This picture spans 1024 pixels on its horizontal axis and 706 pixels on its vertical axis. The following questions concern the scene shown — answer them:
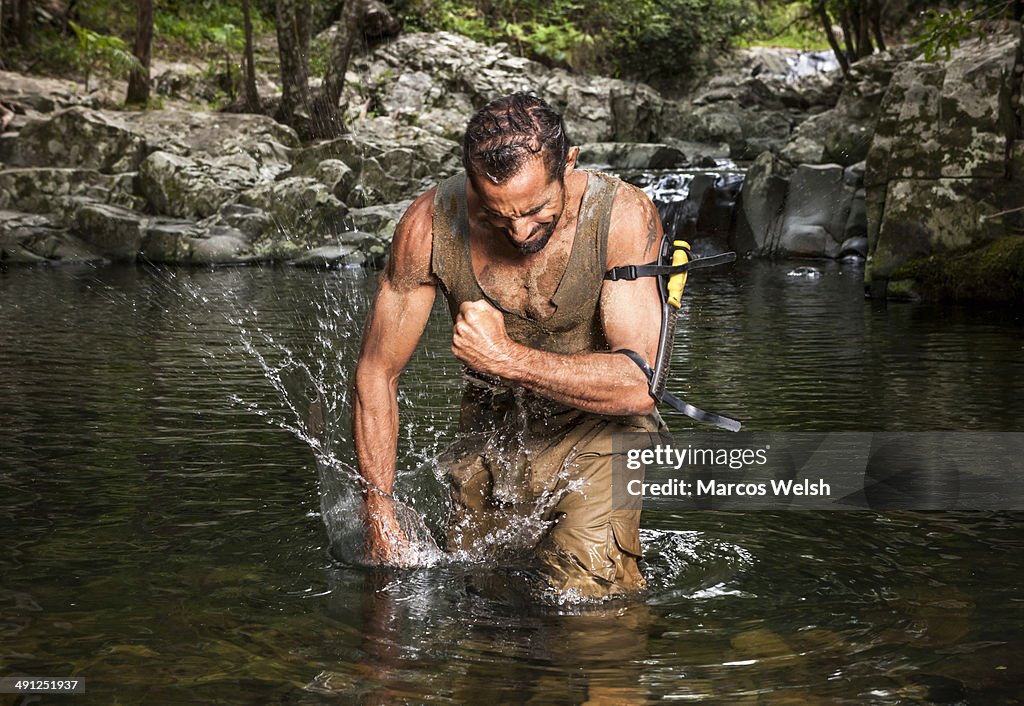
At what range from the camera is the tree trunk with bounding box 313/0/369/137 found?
23.6 meters

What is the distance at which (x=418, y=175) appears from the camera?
2236cm

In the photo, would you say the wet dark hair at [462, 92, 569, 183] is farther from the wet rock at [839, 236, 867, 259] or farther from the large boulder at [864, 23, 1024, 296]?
the wet rock at [839, 236, 867, 259]

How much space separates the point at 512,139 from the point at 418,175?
19.1 metres

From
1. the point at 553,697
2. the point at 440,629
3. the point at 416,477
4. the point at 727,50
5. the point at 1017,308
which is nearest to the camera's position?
the point at 553,697

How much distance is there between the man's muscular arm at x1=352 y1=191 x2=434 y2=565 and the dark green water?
513mm

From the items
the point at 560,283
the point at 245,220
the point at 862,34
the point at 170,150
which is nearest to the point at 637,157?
the point at 245,220

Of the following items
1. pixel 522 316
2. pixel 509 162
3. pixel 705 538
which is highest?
pixel 509 162

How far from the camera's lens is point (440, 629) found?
3865 millimetres

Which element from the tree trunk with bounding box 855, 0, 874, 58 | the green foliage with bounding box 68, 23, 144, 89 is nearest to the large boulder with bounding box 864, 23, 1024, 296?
the tree trunk with bounding box 855, 0, 874, 58

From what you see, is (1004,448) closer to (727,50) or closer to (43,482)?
(43,482)

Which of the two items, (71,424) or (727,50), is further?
(727,50)

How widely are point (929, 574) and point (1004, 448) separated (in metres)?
2.26

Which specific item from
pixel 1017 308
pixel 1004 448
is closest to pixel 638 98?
pixel 1017 308

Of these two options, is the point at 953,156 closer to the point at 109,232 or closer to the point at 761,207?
the point at 761,207
